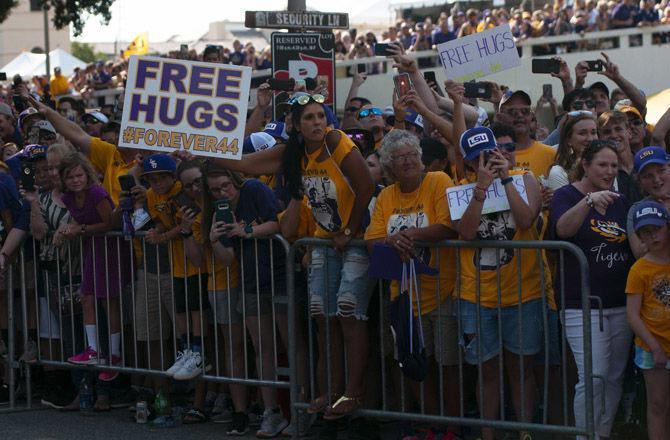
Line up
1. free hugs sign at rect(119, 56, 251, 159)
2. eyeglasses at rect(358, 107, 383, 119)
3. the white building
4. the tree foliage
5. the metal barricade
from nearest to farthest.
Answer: the metal barricade, free hugs sign at rect(119, 56, 251, 159), eyeglasses at rect(358, 107, 383, 119), the tree foliage, the white building

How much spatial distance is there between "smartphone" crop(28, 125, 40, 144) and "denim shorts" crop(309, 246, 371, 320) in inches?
174

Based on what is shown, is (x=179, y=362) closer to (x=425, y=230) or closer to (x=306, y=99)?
(x=306, y=99)

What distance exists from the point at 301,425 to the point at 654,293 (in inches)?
103

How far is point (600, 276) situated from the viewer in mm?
7238

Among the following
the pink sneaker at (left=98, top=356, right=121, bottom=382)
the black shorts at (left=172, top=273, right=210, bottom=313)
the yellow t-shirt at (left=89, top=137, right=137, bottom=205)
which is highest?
the yellow t-shirt at (left=89, top=137, right=137, bottom=205)

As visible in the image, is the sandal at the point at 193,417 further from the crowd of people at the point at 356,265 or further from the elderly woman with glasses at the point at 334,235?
the elderly woman with glasses at the point at 334,235

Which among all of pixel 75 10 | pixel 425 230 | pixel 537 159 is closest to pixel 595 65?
pixel 537 159

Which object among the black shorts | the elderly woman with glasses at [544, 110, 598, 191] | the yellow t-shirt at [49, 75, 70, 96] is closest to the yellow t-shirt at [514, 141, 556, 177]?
the elderly woman with glasses at [544, 110, 598, 191]

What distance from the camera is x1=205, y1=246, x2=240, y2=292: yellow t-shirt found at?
8.62 m

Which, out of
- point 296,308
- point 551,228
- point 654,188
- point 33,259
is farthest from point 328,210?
point 33,259

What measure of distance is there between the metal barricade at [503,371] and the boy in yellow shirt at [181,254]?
85cm

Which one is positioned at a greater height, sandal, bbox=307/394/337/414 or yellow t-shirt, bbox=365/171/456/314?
yellow t-shirt, bbox=365/171/456/314

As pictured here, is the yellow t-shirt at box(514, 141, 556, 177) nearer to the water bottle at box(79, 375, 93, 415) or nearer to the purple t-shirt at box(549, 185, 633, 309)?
the purple t-shirt at box(549, 185, 633, 309)

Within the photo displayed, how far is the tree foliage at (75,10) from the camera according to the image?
88.3 ft
